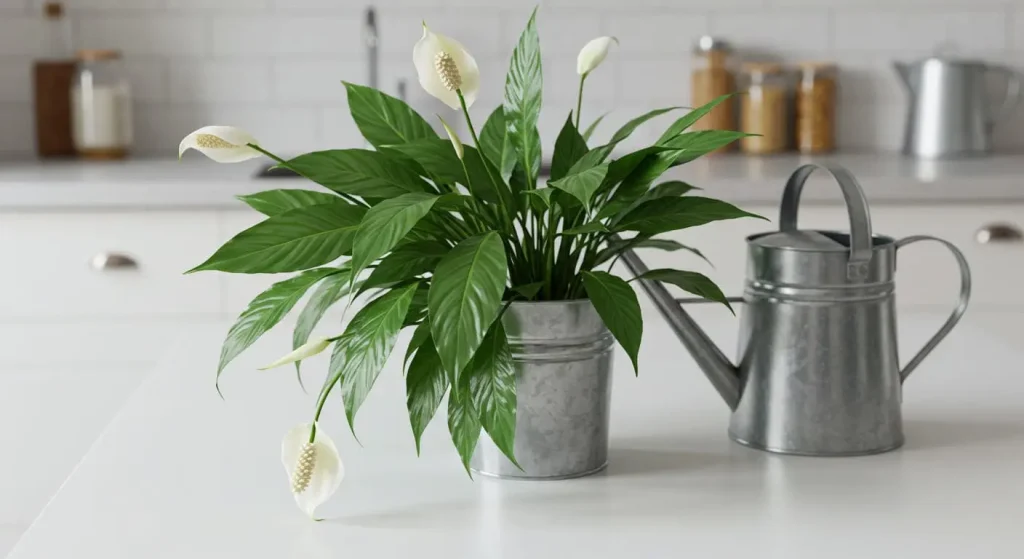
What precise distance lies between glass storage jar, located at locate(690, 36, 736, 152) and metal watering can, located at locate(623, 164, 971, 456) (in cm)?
201

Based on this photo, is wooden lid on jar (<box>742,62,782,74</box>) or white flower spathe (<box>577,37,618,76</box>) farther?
wooden lid on jar (<box>742,62,782,74</box>)

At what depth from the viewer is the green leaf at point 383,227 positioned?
900 mm

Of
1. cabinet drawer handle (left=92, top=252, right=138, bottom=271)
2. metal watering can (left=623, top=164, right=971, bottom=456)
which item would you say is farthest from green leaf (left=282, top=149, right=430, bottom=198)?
cabinet drawer handle (left=92, top=252, right=138, bottom=271)

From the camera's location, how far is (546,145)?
3.34 metres

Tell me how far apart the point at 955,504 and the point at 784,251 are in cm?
25

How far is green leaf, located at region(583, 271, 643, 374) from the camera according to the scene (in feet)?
3.16

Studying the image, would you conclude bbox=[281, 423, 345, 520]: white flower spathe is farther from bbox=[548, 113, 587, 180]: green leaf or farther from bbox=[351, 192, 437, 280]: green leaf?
bbox=[548, 113, 587, 180]: green leaf

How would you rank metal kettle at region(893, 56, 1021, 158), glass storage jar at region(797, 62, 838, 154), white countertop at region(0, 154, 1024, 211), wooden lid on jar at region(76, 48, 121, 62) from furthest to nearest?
glass storage jar at region(797, 62, 838, 154) < wooden lid on jar at region(76, 48, 121, 62) < metal kettle at region(893, 56, 1021, 158) < white countertop at region(0, 154, 1024, 211)

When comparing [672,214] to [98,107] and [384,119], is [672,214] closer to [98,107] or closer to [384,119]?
[384,119]

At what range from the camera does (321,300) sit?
1017 mm

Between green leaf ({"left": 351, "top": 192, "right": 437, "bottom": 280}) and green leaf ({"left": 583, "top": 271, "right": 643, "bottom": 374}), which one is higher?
green leaf ({"left": 351, "top": 192, "right": 437, "bottom": 280})

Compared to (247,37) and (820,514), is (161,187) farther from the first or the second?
(820,514)

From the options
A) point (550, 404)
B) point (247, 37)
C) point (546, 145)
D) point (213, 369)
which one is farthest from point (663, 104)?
point (550, 404)

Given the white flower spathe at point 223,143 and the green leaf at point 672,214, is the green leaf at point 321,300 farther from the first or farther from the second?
the green leaf at point 672,214
